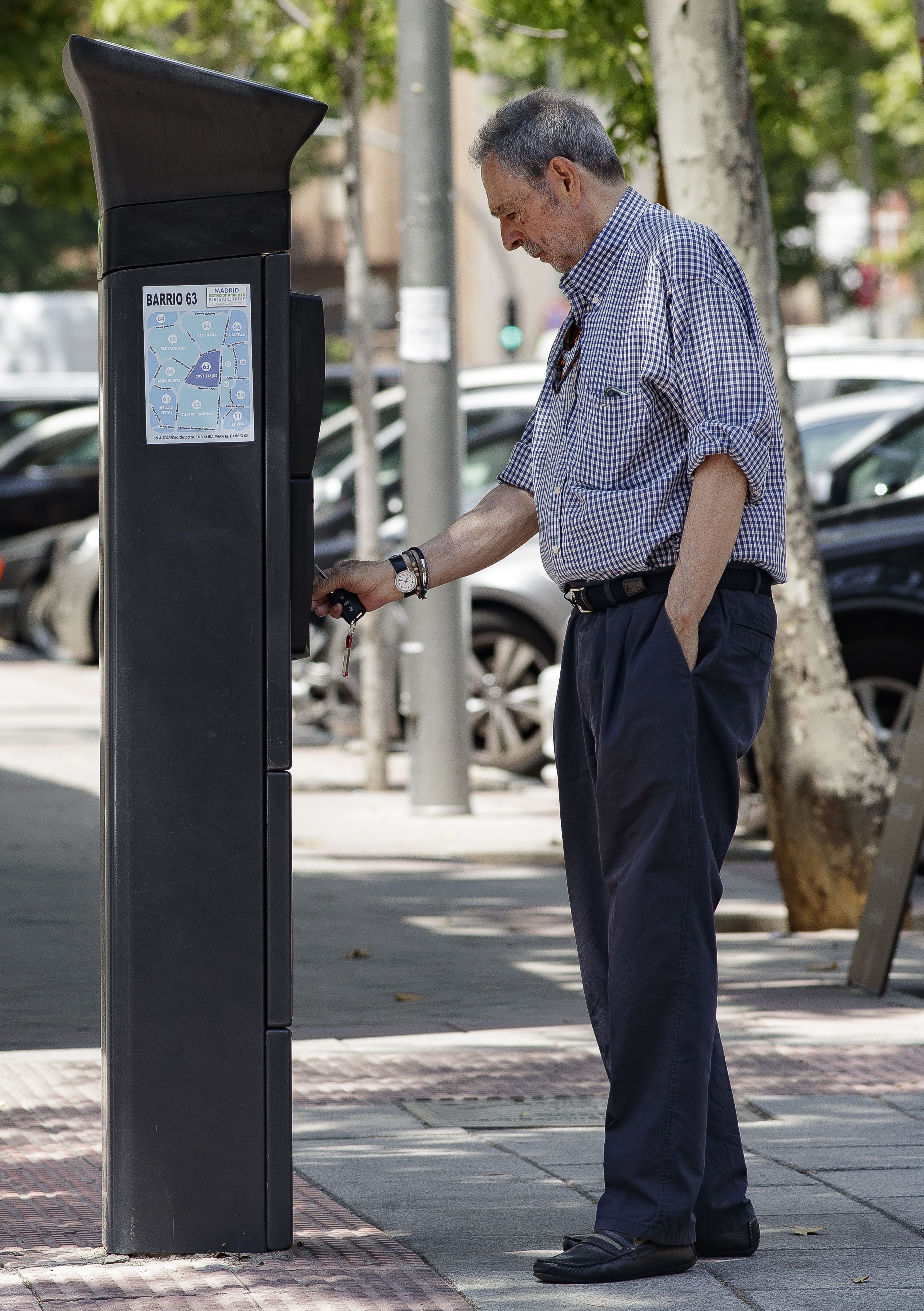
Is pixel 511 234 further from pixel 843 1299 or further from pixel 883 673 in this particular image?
pixel 883 673

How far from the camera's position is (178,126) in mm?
3387

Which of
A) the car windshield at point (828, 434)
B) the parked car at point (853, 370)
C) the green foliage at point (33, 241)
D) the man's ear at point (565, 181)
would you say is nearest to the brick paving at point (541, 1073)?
the man's ear at point (565, 181)

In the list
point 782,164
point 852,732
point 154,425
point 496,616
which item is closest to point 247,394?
point 154,425

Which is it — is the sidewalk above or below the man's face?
below

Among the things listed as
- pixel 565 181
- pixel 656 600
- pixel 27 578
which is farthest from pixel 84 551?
pixel 656 600

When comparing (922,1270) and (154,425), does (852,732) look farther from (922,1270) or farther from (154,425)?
(154,425)

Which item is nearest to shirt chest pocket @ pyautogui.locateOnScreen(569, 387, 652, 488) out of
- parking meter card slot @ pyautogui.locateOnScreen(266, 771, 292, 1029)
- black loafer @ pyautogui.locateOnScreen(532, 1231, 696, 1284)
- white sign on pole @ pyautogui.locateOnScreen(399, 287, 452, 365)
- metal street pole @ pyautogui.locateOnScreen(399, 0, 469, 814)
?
parking meter card slot @ pyautogui.locateOnScreen(266, 771, 292, 1029)

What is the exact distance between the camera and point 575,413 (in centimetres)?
358

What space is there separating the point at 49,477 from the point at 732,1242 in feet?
52.5

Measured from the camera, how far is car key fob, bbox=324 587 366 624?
3.71 meters

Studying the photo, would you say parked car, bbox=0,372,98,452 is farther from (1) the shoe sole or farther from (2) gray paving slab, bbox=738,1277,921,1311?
(2) gray paving slab, bbox=738,1277,921,1311

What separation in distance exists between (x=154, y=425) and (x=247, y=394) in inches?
6.6

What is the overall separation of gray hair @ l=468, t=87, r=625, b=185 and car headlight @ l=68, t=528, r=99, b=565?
43.5 feet

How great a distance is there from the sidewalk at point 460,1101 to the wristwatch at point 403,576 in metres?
1.18
